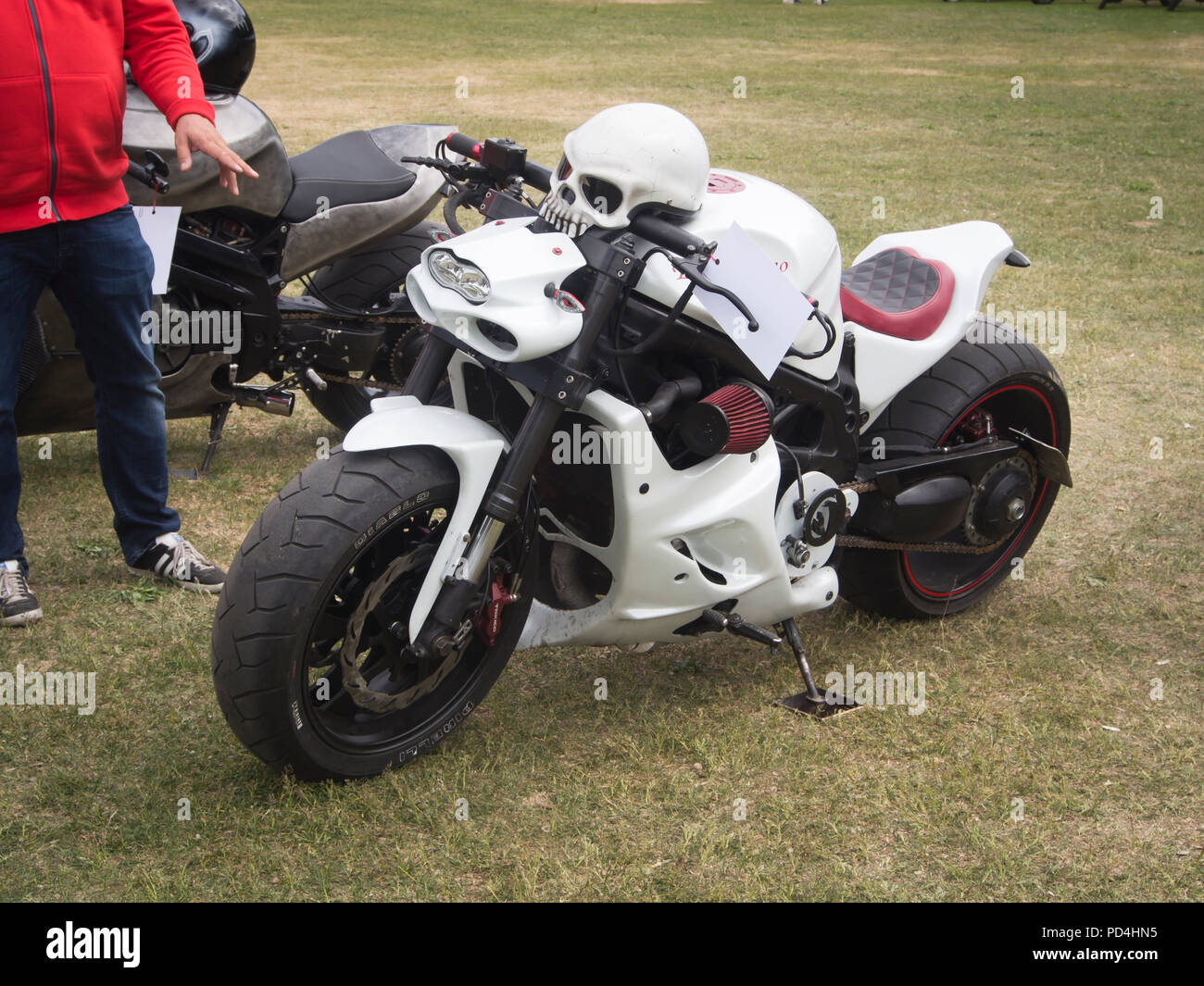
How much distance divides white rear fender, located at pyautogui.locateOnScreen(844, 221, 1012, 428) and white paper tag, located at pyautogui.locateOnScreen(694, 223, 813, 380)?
0.71m

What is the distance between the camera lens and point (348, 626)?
120 inches

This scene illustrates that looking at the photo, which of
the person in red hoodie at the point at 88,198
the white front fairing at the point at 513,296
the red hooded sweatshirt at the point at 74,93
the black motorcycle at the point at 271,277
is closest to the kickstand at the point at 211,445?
the black motorcycle at the point at 271,277

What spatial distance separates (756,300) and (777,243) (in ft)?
1.11

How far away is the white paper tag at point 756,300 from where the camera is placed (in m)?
3.04

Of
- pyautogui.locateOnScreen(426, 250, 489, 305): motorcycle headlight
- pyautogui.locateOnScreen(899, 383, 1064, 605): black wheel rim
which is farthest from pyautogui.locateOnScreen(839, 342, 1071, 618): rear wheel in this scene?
pyautogui.locateOnScreen(426, 250, 489, 305): motorcycle headlight

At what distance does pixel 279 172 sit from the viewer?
16.1ft

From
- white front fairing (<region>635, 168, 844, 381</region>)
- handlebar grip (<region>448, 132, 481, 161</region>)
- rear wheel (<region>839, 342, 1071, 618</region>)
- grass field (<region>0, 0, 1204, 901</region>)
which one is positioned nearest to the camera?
grass field (<region>0, 0, 1204, 901</region>)

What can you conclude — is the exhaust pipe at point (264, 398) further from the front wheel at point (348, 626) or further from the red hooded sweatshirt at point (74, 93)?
the front wheel at point (348, 626)

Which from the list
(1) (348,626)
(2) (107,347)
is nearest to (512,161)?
(1) (348,626)

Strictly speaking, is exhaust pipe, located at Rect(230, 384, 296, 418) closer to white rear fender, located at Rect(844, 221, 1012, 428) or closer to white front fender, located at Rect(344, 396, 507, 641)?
white front fender, located at Rect(344, 396, 507, 641)

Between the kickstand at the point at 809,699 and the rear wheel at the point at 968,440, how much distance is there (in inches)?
18.8

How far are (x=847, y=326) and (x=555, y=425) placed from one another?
3.39ft

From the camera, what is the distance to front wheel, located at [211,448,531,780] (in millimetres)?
2895

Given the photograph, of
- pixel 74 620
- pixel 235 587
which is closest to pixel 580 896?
pixel 235 587
